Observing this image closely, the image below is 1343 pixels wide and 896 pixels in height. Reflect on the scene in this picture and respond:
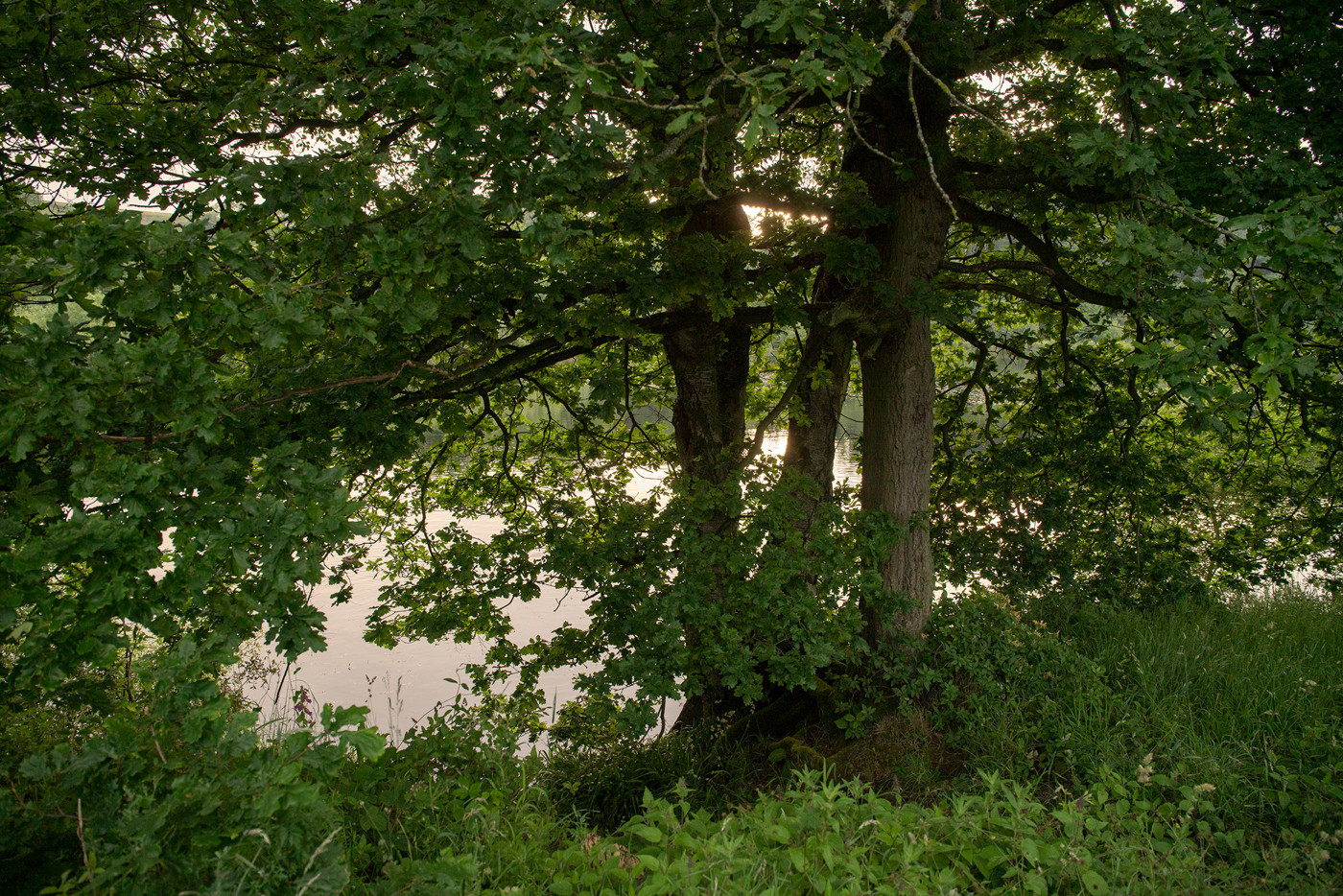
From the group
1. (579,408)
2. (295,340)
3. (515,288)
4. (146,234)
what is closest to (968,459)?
(579,408)

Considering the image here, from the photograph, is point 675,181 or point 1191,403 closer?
point 1191,403

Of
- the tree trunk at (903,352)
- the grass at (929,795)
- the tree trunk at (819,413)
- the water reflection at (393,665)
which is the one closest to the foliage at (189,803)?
the grass at (929,795)

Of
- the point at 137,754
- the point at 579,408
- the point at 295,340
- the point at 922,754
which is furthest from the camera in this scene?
the point at 579,408

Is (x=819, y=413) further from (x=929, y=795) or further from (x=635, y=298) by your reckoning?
(x=929, y=795)

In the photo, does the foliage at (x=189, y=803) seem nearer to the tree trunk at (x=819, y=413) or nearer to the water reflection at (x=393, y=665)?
the tree trunk at (x=819, y=413)

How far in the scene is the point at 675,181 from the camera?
7.11 metres

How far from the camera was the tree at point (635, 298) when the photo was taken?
2.70 meters

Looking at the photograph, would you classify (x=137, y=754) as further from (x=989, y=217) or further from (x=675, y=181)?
(x=989, y=217)

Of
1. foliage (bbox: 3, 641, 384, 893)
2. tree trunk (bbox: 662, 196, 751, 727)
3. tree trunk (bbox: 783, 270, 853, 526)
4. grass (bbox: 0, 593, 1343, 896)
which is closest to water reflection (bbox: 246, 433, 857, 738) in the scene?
tree trunk (bbox: 783, 270, 853, 526)

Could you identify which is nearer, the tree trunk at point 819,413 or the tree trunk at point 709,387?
the tree trunk at point 819,413

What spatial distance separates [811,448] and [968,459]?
232cm

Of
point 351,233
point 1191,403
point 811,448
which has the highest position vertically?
point 811,448

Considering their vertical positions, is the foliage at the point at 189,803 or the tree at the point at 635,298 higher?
the tree at the point at 635,298

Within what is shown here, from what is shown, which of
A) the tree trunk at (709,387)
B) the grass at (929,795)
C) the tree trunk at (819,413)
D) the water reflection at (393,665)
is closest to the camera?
the grass at (929,795)
